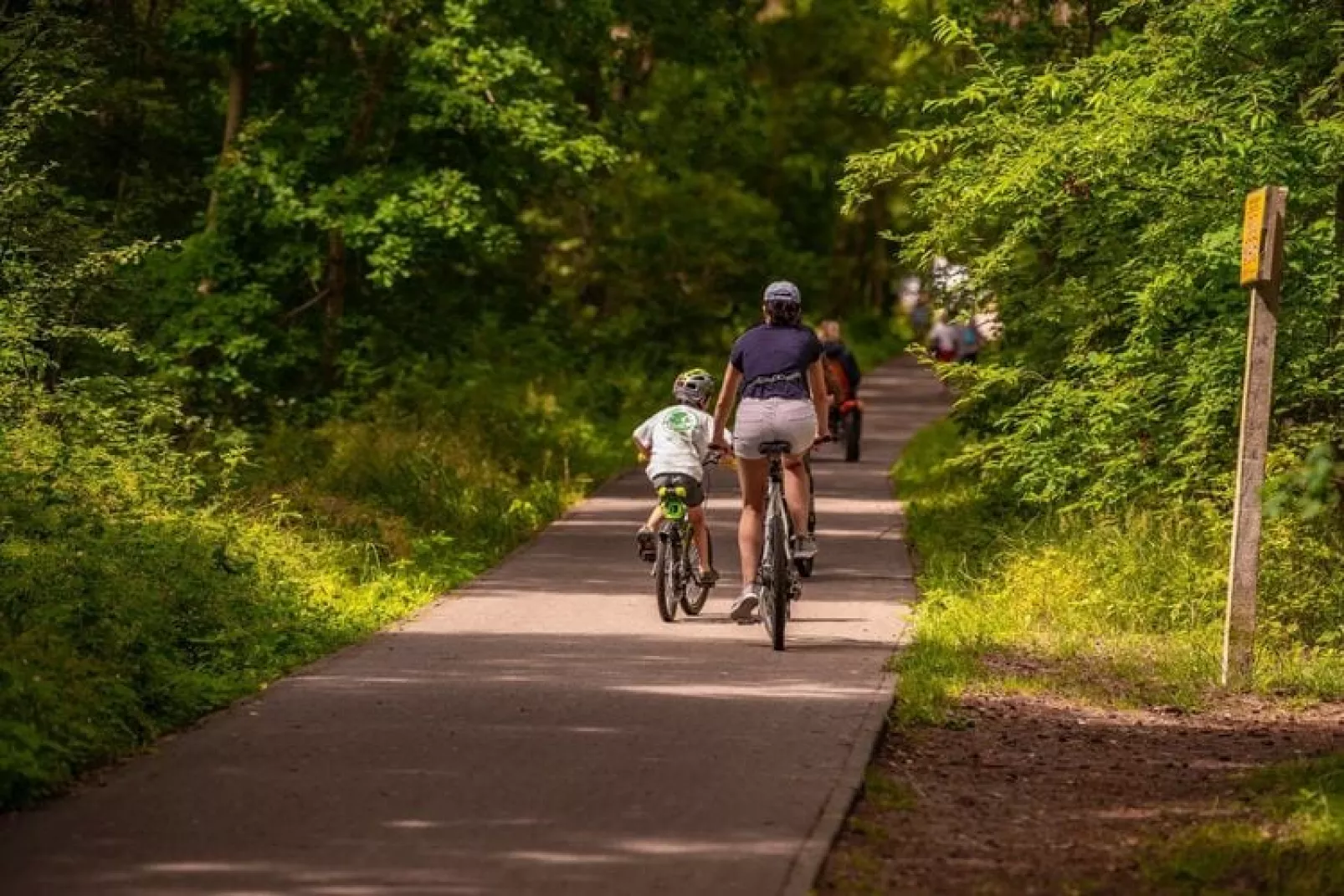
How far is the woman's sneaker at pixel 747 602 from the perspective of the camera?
15.4 meters

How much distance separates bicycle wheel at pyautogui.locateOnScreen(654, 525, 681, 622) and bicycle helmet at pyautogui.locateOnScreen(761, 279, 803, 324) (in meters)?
1.62

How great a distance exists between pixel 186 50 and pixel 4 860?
1974 cm

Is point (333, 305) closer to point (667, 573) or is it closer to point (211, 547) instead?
point (211, 547)

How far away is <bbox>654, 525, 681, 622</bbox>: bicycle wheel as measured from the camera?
1639 centimetres

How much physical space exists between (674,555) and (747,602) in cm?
116

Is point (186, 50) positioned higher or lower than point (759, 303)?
higher

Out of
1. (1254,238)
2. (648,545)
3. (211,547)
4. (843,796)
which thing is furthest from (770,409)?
(843,796)

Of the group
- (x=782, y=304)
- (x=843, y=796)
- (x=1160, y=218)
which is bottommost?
(x=843, y=796)

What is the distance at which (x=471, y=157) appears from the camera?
28.7 meters

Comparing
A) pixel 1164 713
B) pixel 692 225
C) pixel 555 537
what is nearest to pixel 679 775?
pixel 1164 713

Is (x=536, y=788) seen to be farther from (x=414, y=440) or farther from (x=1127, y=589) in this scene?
(x=414, y=440)

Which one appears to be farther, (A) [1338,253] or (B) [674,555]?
(B) [674,555]

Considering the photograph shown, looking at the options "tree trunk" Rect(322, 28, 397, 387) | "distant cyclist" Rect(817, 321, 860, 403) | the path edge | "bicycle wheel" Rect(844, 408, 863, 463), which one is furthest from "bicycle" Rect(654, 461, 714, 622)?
"bicycle wheel" Rect(844, 408, 863, 463)

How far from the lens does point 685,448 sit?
16516mm
